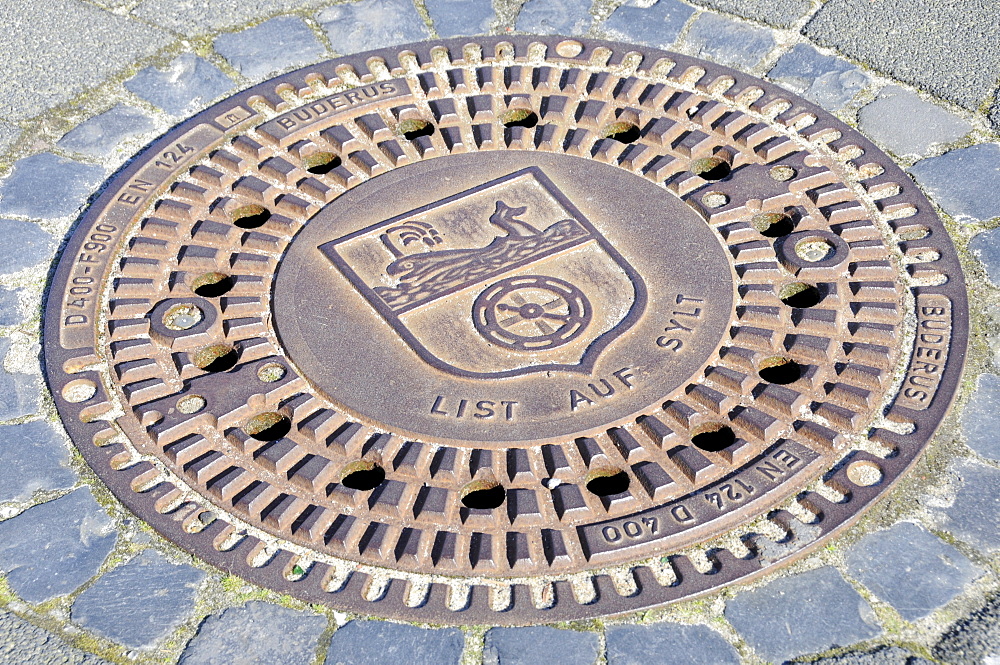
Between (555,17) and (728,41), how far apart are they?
0.82 metres

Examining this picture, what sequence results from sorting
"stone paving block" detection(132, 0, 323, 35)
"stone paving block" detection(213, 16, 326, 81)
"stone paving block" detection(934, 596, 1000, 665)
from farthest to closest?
"stone paving block" detection(132, 0, 323, 35)
"stone paving block" detection(213, 16, 326, 81)
"stone paving block" detection(934, 596, 1000, 665)

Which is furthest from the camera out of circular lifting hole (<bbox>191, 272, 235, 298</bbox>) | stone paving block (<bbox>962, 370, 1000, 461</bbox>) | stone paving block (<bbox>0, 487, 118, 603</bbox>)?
circular lifting hole (<bbox>191, 272, 235, 298</bbox>)

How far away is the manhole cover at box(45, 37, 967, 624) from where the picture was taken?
325 cm

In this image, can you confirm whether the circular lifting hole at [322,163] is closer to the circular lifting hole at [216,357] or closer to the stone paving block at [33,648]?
the circular lifting hole at [216,357]

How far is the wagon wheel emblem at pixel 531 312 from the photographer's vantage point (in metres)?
3.70

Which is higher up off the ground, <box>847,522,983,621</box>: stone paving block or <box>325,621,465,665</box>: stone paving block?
<box>847,522,983,621</box>: stone paving block

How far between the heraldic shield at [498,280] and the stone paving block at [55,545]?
3.75 ft

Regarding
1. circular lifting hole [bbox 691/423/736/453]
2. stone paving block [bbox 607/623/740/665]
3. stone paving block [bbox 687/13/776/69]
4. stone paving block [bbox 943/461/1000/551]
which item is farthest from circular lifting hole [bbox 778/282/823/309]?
stone paving block [bbox 687/13/776/69]

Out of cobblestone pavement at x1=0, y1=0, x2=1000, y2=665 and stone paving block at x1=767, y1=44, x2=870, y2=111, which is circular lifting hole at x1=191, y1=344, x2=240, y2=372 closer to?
cobblestone pavement at x1=0, y1=0, x2=1000, y2=665

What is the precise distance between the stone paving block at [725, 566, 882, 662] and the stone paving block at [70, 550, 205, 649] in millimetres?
1564

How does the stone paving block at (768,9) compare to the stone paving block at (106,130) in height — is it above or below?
above

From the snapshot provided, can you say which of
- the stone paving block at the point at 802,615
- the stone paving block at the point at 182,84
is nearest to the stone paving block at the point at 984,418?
the stone paving block at the point at 802,615

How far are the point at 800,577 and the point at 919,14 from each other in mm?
3218

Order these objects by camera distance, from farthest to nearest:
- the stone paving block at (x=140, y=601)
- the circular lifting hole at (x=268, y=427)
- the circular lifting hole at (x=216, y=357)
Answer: the circular lifting hole at (x=216, y=357) → the circular lifting hole at (x=268, y=427) → the stone paving block at (x=140, y=601)
